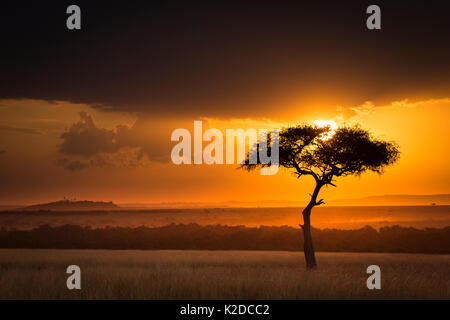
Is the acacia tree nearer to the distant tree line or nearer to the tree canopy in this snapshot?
the tree canopy

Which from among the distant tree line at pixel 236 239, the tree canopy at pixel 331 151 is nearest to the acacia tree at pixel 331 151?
the tree canopy at pixel 331 151

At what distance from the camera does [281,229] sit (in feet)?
228

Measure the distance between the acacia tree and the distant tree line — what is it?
84.9ft

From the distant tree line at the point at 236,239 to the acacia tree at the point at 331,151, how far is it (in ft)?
84.9

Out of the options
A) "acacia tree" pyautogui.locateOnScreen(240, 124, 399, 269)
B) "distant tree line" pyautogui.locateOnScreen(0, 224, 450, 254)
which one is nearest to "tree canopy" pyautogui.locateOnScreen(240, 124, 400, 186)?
"acacia tree" pyautogui.locateOnScreen(240, 124, 399, 269)

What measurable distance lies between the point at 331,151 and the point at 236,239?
33.3 metres

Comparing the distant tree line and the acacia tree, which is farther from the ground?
the acacia tree

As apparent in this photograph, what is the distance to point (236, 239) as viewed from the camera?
6750 centimetres

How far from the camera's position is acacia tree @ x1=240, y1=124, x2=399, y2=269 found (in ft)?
120

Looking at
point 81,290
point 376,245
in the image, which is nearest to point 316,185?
point 81,290

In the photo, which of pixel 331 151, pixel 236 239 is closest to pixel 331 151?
pixel 331 151

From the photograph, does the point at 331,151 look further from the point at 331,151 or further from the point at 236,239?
the point at 236,239
